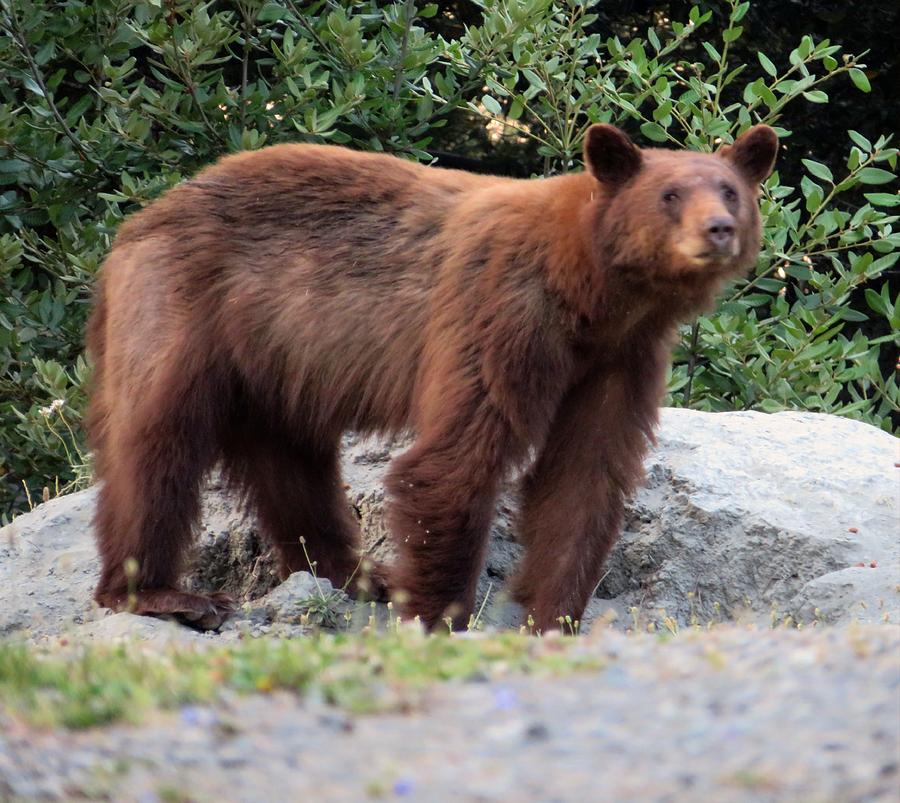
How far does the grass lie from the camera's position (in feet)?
10.3

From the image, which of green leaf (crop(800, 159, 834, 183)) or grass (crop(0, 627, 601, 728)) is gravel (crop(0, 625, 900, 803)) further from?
green leaf (crop(800, 159, 834, 183))

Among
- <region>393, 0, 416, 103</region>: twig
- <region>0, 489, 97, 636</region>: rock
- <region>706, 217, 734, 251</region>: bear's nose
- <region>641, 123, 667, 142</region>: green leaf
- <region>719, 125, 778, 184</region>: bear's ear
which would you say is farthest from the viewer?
<region>641, 123, 667, 142</region>: green leaf

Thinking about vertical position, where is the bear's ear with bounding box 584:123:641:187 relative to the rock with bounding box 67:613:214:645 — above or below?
above

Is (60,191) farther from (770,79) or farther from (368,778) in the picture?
(368,778)

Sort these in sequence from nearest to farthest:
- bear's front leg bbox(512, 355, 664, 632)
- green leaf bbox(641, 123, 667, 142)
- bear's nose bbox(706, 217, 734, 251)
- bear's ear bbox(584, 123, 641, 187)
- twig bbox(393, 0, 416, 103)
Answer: bear's nose bbox(706, 217, 734, 251)
bear's ear bbox(584, 123, 641, 187)
bear's front leg bbox(512, 355, 664, 632)
twig bbox(393, 0, 416, 103)
green leaf bbox(641, 123, 667, 142)

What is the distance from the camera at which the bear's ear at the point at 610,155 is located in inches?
235

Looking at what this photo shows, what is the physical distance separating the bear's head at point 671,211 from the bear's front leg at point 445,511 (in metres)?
0.91

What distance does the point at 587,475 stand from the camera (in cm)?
638

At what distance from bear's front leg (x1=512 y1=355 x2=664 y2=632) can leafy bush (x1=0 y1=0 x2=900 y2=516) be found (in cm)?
263

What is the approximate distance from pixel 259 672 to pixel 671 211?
3.16 metres

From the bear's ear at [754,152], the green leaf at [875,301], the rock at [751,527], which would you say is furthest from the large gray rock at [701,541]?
the green leaf at [875,301]

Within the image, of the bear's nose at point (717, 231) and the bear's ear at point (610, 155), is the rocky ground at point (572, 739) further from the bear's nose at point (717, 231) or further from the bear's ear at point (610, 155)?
the bear's ear at point (610, 155)

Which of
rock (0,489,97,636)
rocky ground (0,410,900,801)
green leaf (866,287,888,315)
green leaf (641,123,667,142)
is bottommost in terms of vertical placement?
rock (0,489,97,636)

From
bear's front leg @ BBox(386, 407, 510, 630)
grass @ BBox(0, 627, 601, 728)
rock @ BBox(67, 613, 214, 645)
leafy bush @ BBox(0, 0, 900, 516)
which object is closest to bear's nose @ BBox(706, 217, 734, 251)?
bear's front leg @ BBox(386, 407, 510, 630)
